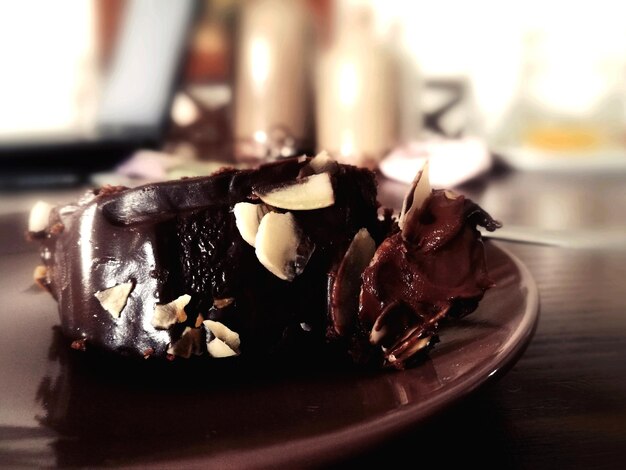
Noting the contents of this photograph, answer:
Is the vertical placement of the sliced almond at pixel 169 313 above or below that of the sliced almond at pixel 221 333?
above

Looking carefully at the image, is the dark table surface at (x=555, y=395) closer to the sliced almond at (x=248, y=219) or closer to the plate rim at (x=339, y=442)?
the plate rim at (x=339, y=442)

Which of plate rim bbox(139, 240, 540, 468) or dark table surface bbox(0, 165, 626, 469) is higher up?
plate rim bbox(139, 240, 540, 468)

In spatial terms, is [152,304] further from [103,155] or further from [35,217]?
[103,155]

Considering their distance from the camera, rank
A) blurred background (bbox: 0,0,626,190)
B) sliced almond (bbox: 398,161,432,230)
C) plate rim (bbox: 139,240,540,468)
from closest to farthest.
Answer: plate rim (bbox: 139,240,540,468) → sliced almond (bbox: 398,161,432,230) → blurred background (bbox: 0,0,626,190)

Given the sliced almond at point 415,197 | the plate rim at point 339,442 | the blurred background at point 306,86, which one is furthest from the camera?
the blurred background at point 306,86

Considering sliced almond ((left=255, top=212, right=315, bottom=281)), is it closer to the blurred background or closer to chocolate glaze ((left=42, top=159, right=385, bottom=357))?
chocolate glaze ((left=42, top=159, right=385, bottom=357))

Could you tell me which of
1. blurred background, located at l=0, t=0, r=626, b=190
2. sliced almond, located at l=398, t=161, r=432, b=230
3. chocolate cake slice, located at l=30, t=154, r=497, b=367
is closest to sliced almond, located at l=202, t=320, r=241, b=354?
chocolate cake slice, located at l=30, t=154, r=497, b=367

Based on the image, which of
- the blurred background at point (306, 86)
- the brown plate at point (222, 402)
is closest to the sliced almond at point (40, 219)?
the brown plate at point (222, 402)
